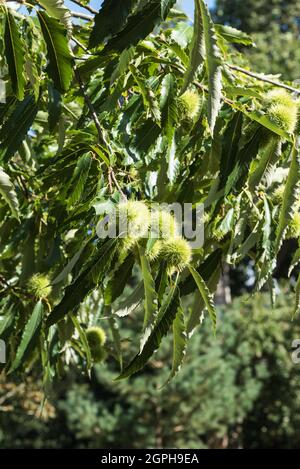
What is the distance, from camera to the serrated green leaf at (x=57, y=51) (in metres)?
1.20

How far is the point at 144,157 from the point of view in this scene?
1.45m

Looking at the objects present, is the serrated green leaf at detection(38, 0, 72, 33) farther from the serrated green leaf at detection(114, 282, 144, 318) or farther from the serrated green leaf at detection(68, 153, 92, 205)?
the serrated green leaf at detection(114, 282, 144, 318)

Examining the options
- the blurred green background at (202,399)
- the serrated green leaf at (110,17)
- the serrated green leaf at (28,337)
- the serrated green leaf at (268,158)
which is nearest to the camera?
the serrated green leaf at (110,17)

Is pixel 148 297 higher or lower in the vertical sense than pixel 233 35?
lower

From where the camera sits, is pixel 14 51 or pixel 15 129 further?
pixel 15 129

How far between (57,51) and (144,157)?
305 millimetres

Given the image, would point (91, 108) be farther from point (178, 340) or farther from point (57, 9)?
point (178, 340)

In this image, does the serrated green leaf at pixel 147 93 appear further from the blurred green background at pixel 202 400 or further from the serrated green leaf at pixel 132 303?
the blurred green background at pixel 202 400

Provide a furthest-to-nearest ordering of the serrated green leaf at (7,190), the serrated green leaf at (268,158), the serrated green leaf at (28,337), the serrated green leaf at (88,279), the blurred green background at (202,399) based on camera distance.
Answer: the blurred green background at (202,399), the serrated green leaf at (28,337), the serrated green leaf at (7,190), the serrated green leaf at (268,158), the serrated green leaf at (88,279)

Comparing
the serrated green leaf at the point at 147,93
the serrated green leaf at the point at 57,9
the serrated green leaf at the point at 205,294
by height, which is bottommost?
the serrated green leaf at the point at 205,294

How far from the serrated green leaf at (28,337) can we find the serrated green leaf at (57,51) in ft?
1.90

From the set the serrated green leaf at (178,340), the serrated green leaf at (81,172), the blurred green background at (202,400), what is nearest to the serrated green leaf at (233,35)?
the serrated green leaf at (81,172)

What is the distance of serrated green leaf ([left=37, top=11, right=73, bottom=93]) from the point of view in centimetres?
120

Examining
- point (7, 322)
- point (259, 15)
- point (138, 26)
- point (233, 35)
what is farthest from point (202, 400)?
point (259, 15)
